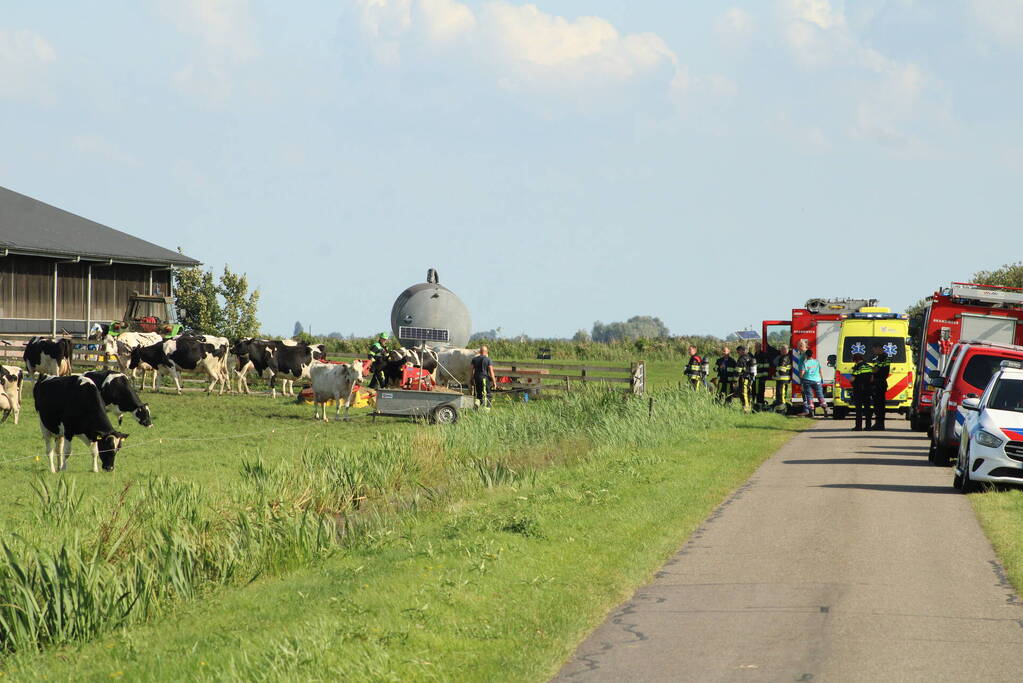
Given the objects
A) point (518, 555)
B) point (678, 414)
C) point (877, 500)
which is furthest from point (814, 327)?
point (518, 555)

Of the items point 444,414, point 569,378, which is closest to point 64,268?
point 569,378

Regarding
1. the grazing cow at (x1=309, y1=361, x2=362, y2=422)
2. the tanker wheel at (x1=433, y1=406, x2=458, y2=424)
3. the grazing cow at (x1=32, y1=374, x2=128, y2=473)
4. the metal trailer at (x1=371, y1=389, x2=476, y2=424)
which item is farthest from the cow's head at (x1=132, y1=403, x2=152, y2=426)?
the tanker wheel at (x1=433, y1=406, x2=458, y2=424)

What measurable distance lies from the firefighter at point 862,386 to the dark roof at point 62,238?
1342 inches

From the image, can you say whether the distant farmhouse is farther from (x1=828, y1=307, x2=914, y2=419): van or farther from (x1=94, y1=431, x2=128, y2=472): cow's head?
(x1=828, y1=307, x2=914, y2=419): van

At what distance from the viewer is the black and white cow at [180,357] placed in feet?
123

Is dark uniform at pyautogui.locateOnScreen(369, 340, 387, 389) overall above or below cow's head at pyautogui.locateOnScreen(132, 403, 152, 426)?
above

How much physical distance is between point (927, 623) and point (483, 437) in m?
14.5

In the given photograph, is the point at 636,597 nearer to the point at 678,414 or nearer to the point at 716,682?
the point at 716,682

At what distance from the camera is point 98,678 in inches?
337

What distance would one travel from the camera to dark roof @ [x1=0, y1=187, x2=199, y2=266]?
49.9 meters

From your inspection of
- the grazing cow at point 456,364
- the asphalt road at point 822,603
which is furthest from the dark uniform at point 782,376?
the asphalt road at point 822,603

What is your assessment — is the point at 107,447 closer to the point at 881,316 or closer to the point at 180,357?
the point at 180,357

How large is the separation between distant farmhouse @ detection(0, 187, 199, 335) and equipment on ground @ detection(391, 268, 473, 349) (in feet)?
42.2

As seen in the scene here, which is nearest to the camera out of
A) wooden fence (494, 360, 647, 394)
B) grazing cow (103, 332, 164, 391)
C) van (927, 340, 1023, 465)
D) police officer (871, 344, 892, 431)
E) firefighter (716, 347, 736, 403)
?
van (927, 340, 1023, 465)
